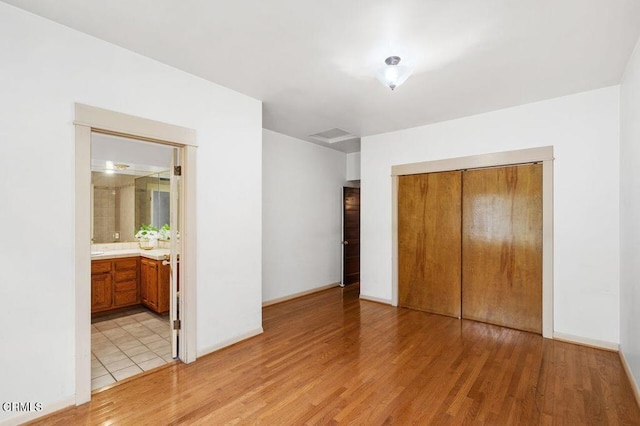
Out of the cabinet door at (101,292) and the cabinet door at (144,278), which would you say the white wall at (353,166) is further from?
the cabinet door at (101,292)

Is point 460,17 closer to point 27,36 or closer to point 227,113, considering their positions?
point 227,113

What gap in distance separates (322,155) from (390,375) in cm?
419

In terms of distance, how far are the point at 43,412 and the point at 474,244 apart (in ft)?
15.2

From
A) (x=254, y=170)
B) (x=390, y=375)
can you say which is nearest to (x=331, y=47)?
(x=254, y=170)

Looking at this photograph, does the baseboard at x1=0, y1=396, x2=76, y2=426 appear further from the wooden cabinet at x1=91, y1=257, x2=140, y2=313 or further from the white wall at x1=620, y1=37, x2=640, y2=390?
the white wall at x1=620, y1=37, x2=640, y2=390

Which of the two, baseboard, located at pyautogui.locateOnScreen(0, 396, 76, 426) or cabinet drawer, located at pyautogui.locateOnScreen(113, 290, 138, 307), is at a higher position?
cabinet drawer, located at pyautogui.locateOnScreen(113, 290, 138, 307)

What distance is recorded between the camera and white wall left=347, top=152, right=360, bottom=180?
21.2 ft

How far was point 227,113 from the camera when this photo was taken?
327 cm

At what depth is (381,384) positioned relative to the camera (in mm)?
2533

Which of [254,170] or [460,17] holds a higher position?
[460,17]

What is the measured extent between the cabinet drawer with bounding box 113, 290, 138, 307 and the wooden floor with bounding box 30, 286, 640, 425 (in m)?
2.26

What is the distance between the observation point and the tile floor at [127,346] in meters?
2.70

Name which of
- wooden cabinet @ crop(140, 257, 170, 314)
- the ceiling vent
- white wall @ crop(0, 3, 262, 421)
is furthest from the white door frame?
the ceiling vent

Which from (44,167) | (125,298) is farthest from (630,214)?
(125,298)
